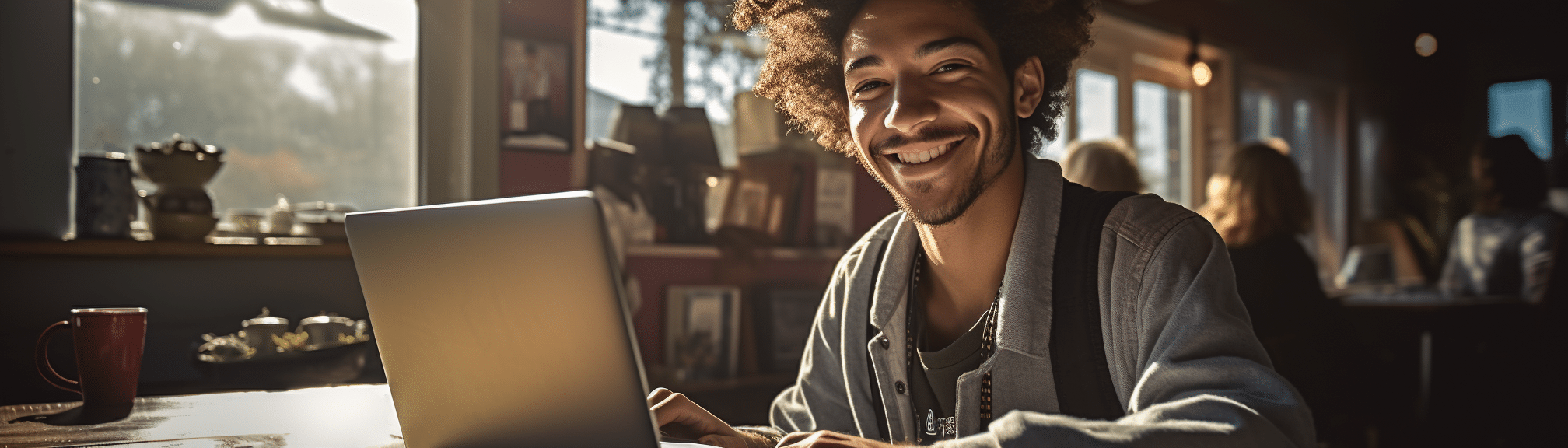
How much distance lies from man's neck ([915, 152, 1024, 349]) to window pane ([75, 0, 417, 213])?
7.15ft

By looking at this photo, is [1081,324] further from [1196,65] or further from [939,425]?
[1196,65]

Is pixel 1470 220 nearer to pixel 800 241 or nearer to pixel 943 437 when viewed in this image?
pixel 800 241

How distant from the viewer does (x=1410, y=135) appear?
332 inches

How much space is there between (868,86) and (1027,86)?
30cm

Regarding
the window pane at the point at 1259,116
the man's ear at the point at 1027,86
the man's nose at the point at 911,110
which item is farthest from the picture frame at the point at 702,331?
the window pane at the point at 1259,116

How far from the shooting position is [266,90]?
287 centimetres

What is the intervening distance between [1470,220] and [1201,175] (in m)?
1.94

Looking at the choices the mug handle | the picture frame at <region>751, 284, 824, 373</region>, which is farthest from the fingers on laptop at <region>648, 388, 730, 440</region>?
the picture frame at <region>751, 284, 824, 373</region>

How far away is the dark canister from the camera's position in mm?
2264

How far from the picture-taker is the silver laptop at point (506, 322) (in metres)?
0.74

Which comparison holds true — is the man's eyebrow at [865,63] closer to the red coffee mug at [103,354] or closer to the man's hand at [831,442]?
the man's hand at [831,442]

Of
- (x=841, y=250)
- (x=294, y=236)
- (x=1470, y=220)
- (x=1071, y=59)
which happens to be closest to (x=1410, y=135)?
(x=1470, y=220)

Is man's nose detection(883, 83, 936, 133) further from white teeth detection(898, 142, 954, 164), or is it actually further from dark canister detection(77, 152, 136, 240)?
dark canister detection(77, 152, 136, 240)

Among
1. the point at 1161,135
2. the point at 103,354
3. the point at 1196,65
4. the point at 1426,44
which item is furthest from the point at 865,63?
the point at 1426,44
